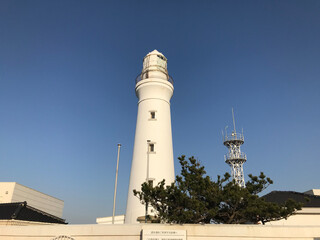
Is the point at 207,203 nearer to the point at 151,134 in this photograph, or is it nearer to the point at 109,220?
the point at 151,134

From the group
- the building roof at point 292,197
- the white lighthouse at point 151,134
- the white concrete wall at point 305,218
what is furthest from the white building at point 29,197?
the white concrete wall at point 305,218

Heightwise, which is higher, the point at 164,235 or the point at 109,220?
the point at 109,220

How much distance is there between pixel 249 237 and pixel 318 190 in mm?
27476

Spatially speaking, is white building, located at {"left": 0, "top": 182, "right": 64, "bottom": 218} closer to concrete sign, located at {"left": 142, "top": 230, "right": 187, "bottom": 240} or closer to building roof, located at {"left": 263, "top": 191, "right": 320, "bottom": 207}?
concrete sign, located at {"left": 142, "top": 230, "right": 187, "bottom": 240}

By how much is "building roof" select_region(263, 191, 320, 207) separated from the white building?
33.9 meters

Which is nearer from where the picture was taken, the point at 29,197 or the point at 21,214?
the point at 21,214

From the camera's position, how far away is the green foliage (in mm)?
14020

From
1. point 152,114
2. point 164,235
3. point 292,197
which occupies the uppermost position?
point 152,114

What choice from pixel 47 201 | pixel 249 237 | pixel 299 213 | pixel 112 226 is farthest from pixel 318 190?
pixel 47 201

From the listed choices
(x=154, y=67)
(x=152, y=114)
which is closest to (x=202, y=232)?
(x=152, y=114)

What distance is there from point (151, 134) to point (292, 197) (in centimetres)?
1508

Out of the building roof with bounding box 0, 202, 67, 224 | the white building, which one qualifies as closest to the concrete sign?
the building roof with bounding box 0, 202, 67, 224

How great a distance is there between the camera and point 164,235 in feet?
45.6

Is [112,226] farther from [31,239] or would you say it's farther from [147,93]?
[147,93]
